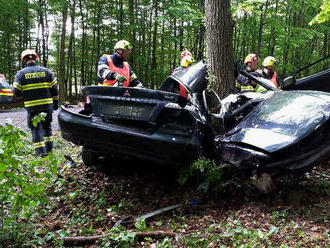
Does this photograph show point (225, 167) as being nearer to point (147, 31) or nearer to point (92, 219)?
point (92, 219)

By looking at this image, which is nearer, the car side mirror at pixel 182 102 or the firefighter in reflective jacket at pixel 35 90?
the car side mirror at pixel 182 102

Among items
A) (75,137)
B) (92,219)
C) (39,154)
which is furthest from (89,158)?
(39,154)

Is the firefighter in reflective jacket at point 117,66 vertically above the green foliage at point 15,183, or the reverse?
the firefighter in reflective jacket at point 117,66

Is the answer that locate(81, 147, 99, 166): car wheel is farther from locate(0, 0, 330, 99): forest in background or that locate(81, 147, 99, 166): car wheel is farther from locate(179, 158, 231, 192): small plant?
locate(0, 0, 330, 99): forest in background

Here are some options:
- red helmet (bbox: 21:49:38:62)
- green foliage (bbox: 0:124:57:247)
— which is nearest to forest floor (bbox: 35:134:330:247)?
green foliage (bbox: 0:124:57:247)

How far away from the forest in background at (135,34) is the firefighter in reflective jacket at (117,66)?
40.1ft

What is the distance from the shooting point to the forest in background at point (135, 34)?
58.3 ft

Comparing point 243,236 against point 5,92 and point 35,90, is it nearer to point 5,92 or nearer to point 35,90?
point 5,92

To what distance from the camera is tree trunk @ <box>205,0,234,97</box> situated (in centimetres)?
528

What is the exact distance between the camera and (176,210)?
379cm

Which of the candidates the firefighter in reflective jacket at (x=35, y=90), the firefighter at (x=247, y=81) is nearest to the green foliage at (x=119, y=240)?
the firefighter at (x=247, y=81)

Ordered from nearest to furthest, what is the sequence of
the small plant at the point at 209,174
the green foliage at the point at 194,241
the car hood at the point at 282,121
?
the green foliage at the point at 194,241 → the car hood at the point at 282,121 → the small plant at the point at 209,174

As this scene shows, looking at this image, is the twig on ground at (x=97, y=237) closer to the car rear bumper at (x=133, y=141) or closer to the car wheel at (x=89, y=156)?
the car rear bumper at (x=133, y=141)

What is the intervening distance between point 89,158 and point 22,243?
6.95ft
